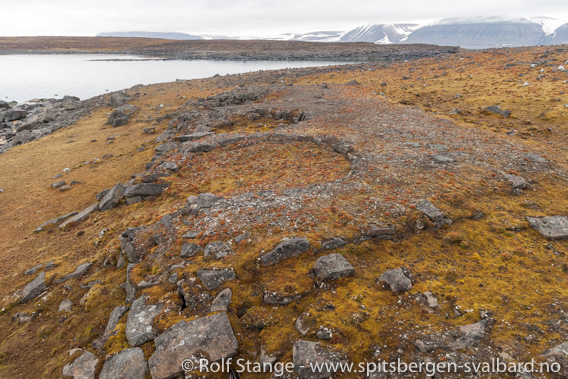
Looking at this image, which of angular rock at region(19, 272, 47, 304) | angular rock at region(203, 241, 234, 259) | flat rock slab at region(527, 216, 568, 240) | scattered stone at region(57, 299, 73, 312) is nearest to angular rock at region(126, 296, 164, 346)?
angular rock at region(203, 241, 234, 259)

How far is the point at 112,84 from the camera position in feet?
263

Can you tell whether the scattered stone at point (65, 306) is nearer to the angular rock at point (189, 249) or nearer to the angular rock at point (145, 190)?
the angular rock at point (189, 249)

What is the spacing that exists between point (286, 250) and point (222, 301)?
317 centimetres

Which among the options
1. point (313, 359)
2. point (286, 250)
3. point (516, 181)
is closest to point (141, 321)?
point (286, 250)

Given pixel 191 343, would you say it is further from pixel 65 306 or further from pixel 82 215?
pixel 82 215

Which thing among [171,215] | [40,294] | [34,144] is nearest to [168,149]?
[171,215]

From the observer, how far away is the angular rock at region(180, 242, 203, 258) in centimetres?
1216

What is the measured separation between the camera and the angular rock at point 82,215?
18.3m

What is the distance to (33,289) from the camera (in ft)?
42.4

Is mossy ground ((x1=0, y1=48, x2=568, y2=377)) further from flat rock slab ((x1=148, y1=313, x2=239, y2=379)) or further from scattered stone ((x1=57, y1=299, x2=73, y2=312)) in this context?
flat rock slab ((x1=148, y1=313, x2=239, y2=379))

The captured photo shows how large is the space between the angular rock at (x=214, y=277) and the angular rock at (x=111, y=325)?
3.19 metres

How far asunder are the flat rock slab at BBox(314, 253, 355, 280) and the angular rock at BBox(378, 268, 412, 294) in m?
1.16

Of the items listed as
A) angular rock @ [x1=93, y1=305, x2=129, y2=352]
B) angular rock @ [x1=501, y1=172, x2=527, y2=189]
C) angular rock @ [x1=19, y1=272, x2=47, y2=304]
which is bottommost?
angular rock @ [x1=19, y1=272, x2=47, y2=304]

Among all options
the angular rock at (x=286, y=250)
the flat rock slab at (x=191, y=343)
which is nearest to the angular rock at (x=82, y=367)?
the flat rock slab at (x=191, y=343)
